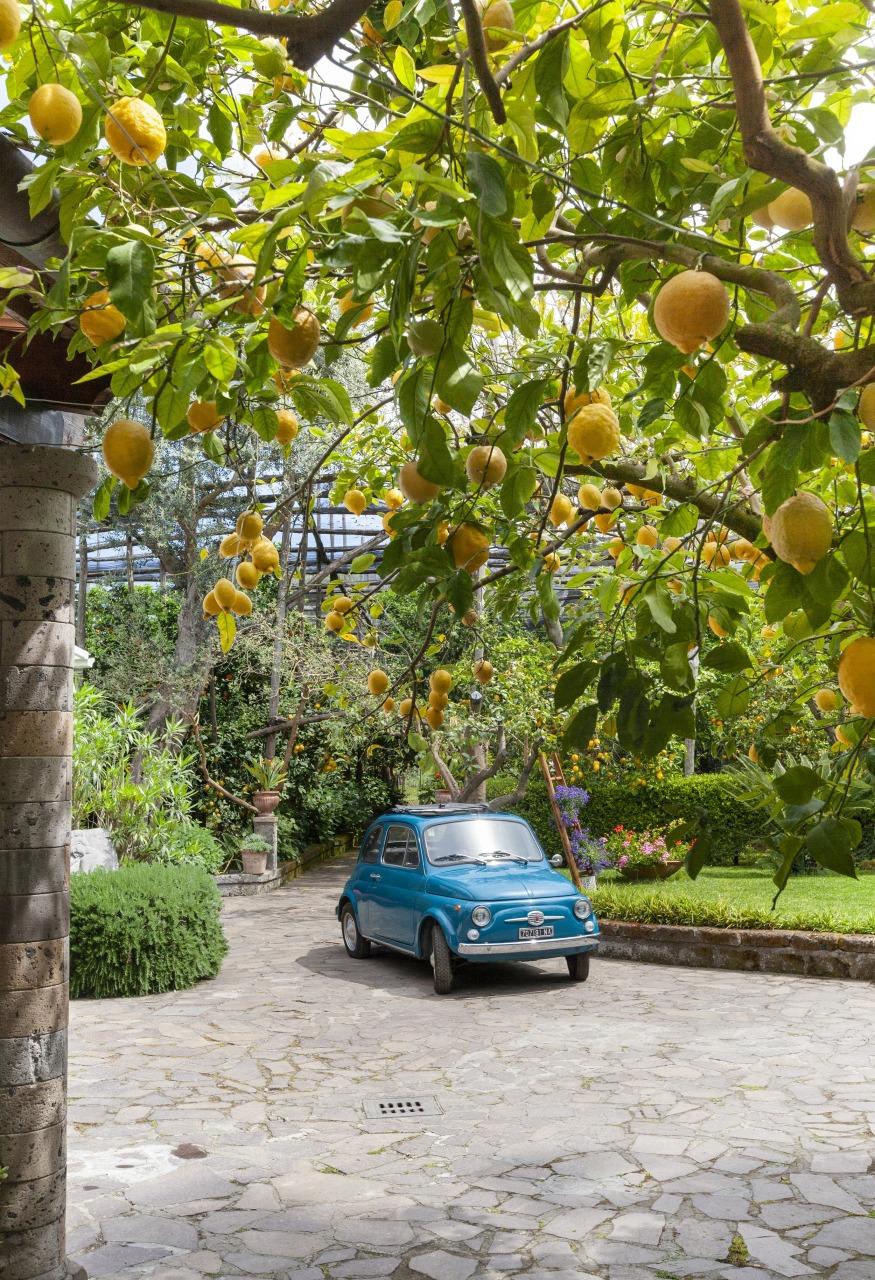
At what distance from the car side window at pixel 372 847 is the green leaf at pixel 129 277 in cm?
835

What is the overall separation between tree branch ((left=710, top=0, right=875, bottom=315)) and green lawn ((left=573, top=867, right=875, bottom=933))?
7112 millimetres

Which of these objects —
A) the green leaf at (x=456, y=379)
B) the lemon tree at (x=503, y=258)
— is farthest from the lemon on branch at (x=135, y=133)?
the green leaf at (x=456, y=379)

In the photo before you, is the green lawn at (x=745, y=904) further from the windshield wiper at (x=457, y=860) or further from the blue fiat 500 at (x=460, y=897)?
the windshield wiper at (x=457, y=860)

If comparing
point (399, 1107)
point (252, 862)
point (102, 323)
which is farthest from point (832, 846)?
point (252, 862)

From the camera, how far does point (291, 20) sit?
1.23 metres

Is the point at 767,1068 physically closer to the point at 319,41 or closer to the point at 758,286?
the point at 758,286

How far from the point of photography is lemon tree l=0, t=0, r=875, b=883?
1326 mm

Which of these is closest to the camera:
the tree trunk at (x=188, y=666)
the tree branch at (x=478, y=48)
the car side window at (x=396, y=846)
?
the tree branch at (x=478, y=48)

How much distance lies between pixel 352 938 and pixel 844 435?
29.0ft

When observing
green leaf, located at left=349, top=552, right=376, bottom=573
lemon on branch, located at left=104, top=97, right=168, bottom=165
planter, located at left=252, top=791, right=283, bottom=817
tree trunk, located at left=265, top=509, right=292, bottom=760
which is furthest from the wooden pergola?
planter, located at left=252, top=791, right=283, bottom=817

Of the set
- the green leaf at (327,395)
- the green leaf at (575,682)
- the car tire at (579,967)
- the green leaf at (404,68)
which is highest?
the green leaf at (404,68)

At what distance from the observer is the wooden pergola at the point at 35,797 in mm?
3037

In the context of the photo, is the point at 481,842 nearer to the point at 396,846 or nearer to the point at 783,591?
the point at 396,846

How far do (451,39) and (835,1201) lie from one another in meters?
4.03
